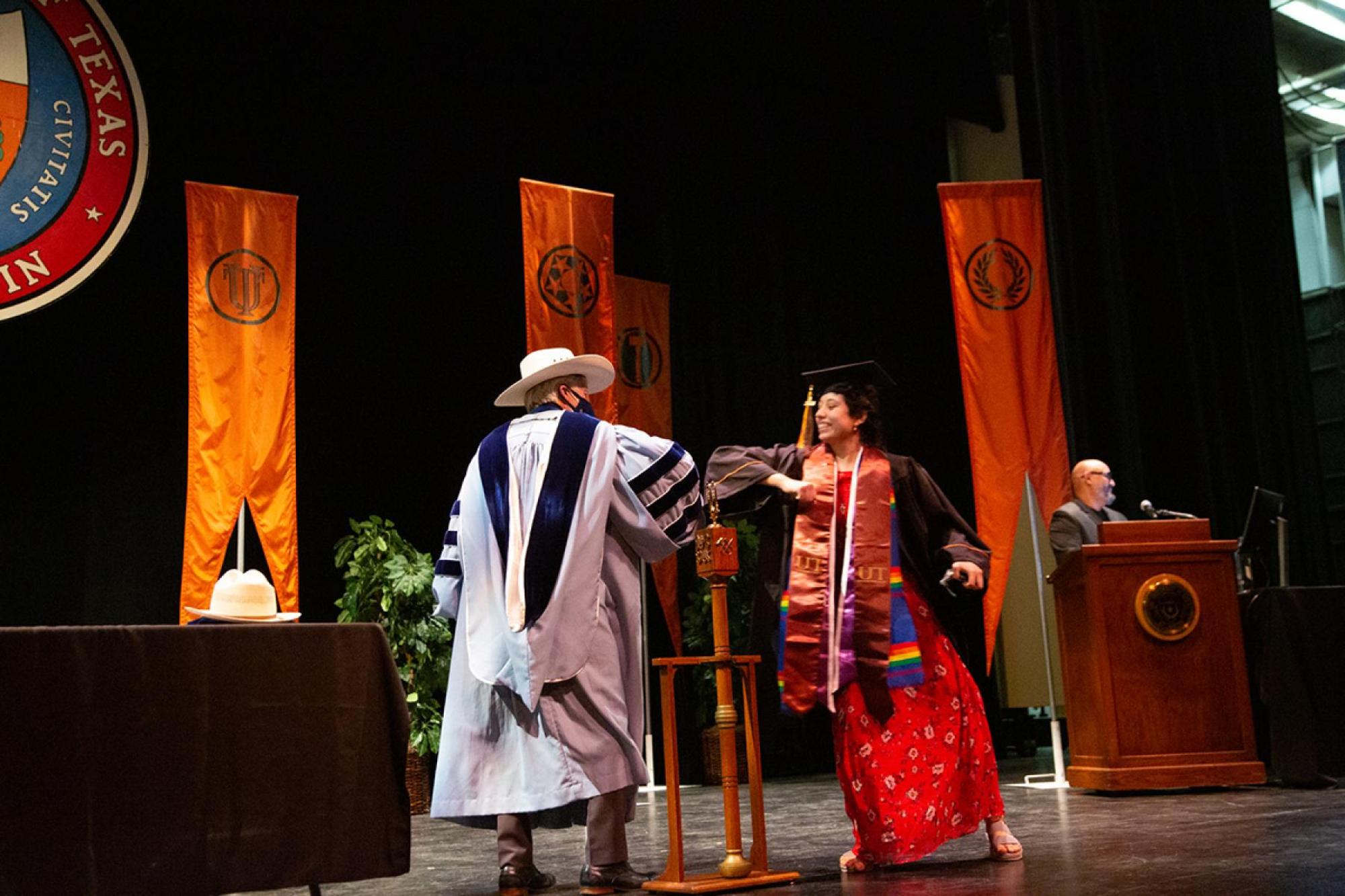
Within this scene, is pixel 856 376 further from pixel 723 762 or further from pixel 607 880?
pixel 607 880

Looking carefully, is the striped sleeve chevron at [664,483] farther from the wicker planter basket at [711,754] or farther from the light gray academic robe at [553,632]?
the wicker planter basket at [711,754]

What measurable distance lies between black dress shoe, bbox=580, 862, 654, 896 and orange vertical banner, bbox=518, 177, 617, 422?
10.6 feet

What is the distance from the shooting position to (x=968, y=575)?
3.43 meters

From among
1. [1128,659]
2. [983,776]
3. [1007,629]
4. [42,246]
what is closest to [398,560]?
[42,246]

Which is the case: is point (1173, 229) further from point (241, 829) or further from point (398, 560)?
point (241, 829)

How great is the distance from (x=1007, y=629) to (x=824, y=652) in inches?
244

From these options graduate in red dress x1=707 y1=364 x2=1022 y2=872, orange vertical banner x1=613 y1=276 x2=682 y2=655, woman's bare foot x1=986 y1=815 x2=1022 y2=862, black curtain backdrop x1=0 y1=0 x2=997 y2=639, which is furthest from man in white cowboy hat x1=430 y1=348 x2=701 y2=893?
orange vertical banner x1=613 y1=276 x2=682 y2=655

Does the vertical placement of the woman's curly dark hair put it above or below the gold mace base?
above

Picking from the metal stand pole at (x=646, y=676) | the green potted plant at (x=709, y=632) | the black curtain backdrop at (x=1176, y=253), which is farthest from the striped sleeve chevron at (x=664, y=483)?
the black curtain backdrop at (x=1176, y=253)

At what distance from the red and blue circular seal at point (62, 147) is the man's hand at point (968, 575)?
14.9ft

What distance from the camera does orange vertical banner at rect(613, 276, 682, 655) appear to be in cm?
779

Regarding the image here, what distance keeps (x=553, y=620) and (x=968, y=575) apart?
41.4 inches

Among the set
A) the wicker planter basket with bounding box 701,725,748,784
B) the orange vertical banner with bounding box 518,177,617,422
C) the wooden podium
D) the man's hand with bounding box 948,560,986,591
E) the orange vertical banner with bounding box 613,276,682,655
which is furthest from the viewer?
the orange vertical banner with bounding box 613,276,682,655

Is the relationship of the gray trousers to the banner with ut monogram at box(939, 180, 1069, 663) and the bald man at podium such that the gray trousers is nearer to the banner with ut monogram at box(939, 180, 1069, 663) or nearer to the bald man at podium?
the bald man at podium
